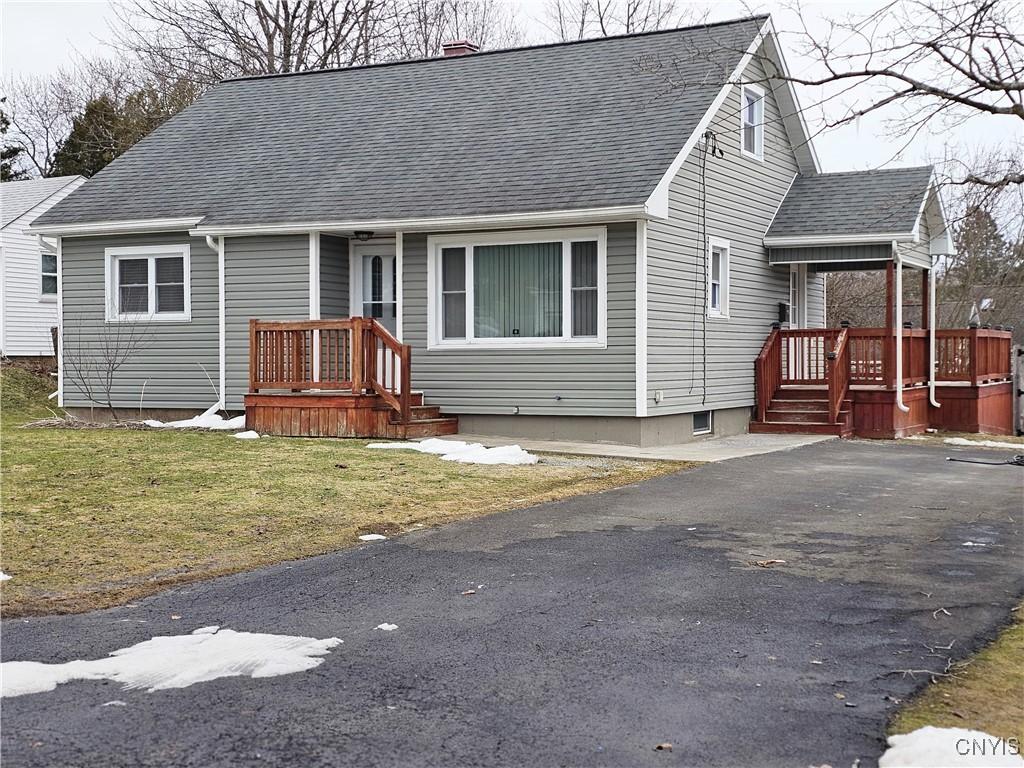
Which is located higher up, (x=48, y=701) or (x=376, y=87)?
(x=376, y=87)

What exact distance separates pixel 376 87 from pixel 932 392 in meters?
11.1

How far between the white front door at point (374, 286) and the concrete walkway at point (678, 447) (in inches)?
94.8

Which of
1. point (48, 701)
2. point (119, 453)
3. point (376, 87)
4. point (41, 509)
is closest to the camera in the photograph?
point (48, 701)

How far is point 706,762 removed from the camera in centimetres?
404

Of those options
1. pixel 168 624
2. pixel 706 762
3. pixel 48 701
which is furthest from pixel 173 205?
pixel 706 762

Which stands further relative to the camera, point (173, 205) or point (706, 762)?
point (173, 205)

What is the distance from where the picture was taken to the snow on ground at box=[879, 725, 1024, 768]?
13.2ft

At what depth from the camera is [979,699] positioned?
4.81 meters

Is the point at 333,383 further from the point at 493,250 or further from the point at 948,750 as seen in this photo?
the point at 948,750

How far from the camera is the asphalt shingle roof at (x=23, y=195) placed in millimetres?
29378

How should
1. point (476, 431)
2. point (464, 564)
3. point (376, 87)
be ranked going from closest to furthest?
point (464, 564)
point (476, 431)
point (376, 87)

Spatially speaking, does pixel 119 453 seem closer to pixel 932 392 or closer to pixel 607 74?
pixel 607 74

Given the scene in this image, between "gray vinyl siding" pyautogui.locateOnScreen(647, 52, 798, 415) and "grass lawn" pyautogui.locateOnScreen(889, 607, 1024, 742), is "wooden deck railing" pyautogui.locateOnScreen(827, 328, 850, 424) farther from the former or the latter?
"grass lawn" pyautogui.locateOnScreen(889, 607, 1024, 742)

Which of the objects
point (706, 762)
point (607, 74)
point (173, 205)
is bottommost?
point (706, 762)
